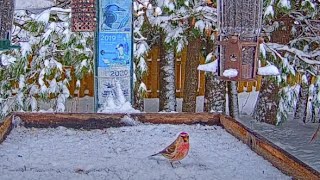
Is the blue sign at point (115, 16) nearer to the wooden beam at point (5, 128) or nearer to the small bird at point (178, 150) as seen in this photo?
the wooden beam at point (5, 128)

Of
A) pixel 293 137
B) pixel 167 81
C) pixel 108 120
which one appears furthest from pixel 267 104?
pixel 108 120

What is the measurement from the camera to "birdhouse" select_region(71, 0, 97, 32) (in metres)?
4.82

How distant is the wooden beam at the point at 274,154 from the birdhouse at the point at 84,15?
184cm

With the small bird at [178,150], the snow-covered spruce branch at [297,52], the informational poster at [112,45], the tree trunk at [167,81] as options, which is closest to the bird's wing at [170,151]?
the small bird at [178,150]

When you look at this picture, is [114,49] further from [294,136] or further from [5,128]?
[294,136]

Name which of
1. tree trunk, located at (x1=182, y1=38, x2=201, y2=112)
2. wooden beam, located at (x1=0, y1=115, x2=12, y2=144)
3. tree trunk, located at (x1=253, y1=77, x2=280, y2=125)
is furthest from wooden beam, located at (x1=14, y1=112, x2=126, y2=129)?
tree trunk, located at (x1=253, y1=77, x2=280, y2=125)

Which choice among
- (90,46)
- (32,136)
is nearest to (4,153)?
(32,136)

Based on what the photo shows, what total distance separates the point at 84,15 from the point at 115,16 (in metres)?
0.31

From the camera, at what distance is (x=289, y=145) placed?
25.1ft

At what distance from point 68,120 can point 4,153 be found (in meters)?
0.89

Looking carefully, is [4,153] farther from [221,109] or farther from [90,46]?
[221,109]

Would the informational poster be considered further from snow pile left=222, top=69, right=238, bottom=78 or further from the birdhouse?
snow pile left=222, top=69, right=238, bottom=78

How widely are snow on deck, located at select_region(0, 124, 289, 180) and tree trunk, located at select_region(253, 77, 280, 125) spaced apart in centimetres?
427

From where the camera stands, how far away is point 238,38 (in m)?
3.68
